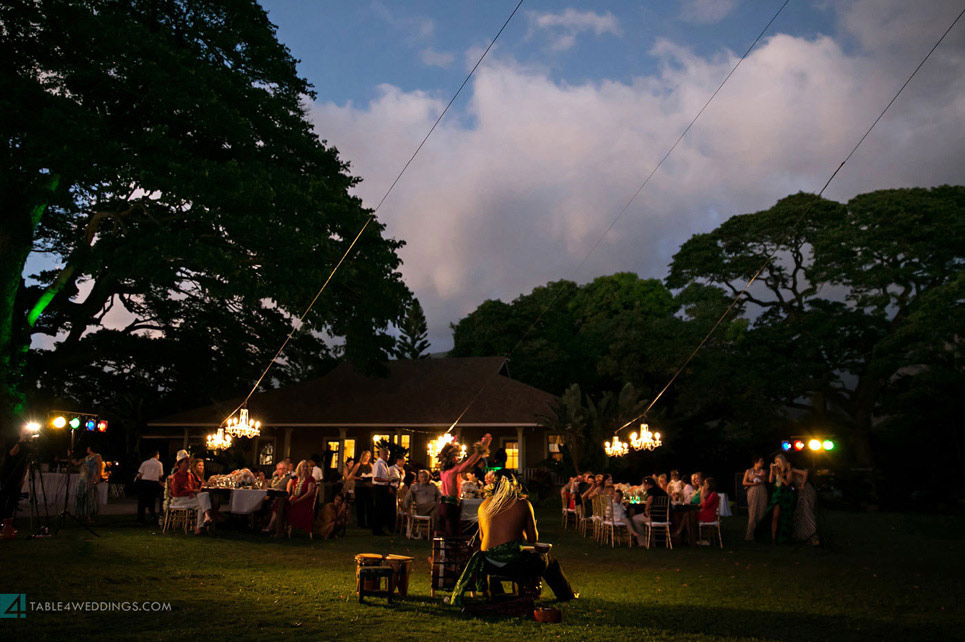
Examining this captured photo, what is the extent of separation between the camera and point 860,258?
26750 millimetres

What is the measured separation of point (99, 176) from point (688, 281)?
2402 cm

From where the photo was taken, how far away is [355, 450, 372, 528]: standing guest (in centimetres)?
1566

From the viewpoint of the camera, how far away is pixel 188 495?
14055 mm

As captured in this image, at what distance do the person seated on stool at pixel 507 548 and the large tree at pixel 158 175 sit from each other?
40.2 ft

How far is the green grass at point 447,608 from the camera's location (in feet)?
19.9

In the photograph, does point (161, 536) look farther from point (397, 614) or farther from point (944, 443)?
point (944, 443)

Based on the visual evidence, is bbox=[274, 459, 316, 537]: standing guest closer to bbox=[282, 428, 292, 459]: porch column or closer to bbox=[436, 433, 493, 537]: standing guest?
bbox=[436, 433, 493, 537]: standing guest

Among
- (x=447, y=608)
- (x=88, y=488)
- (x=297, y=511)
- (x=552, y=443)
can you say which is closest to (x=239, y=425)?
(x=88, y=488)

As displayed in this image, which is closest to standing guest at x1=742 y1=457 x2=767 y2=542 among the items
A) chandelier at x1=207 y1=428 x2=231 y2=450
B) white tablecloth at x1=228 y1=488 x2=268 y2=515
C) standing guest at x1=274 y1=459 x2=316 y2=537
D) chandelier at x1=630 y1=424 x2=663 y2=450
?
chandelier at x1=630 y1=424 x2=663 y2=450

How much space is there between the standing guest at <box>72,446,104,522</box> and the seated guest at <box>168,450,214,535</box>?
6.47 ft

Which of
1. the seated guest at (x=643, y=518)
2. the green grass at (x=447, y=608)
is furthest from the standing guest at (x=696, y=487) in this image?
the green grass at (x=447, y=608)

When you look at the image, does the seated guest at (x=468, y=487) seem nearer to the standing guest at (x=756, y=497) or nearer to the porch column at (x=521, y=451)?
the standing guest at (x=756, y=497)

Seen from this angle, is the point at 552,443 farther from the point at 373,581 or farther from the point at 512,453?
the point at 373,581

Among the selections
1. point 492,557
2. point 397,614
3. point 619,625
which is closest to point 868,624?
point 619,625
